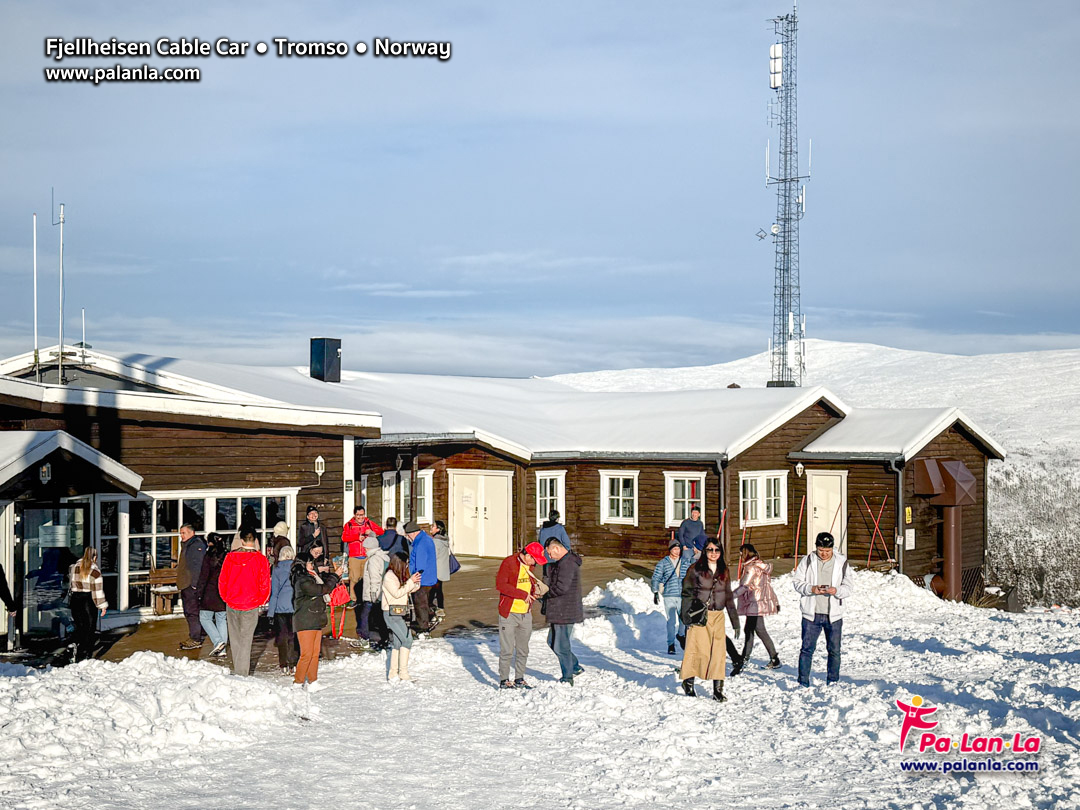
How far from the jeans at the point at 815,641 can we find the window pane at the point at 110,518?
29.7ft

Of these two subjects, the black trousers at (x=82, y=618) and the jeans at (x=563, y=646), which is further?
the black trousers at (x=82, y=618)

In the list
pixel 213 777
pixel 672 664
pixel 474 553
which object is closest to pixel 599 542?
pixel 474 553

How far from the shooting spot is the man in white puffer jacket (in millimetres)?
10898

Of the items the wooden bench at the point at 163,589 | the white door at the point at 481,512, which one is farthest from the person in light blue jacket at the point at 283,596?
the white door at the point at 481,512

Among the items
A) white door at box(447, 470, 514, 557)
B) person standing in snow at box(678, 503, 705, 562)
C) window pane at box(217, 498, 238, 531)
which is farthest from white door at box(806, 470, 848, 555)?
window pane at box(217, 498, 238, 531)

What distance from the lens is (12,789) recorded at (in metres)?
7.71

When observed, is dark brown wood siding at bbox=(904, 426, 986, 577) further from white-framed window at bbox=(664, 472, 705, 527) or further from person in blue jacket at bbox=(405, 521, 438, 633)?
person in blue jacket at bbox=(405, 521, 438, 633)

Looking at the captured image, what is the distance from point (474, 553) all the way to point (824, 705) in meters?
14.6

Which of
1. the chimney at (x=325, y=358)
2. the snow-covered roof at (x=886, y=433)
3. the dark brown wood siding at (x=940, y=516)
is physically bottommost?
the dark brown wood siding at (x=940, y=516)

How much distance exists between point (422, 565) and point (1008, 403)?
58588 millimetres

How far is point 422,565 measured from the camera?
13586mm

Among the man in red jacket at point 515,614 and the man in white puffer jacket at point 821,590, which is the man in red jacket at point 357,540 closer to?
the man in red jacket at point 515,614

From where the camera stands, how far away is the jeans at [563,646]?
1130cm

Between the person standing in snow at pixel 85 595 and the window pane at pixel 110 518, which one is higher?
the window pane at pixel 110 518
